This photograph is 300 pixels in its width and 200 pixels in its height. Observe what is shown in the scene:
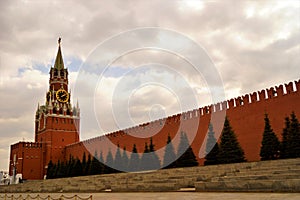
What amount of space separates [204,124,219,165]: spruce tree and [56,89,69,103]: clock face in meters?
24.6

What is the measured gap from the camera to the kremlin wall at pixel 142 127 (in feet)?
50.0

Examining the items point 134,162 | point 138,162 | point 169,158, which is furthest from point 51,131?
point 169,158

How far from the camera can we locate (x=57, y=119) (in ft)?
119

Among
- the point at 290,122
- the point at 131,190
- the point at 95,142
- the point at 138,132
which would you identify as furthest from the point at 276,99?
the point at 95,142

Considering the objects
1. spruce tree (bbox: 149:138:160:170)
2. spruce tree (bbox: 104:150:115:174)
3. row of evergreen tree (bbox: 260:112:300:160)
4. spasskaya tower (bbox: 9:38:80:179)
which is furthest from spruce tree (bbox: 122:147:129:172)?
spasskaya tower (bbox: 9:38:80:179)

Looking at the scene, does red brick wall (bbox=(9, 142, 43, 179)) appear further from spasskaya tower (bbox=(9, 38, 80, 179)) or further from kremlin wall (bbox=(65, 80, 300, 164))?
kremlin wall (bbox=(65, 80, 300, 164))

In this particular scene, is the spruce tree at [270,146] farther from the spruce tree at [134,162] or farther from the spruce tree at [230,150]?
the spruce tree at [134,162]

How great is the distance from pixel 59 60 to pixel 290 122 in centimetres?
3149

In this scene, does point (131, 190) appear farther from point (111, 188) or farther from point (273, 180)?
point (273, 180)

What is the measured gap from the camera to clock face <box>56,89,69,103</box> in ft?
124

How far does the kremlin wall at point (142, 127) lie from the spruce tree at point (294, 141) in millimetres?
1342

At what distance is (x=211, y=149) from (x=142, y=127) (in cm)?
805

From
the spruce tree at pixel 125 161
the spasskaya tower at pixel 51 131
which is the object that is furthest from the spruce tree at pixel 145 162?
the spasskaya tower at pixel 51 131

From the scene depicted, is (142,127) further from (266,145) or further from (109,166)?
(266,145)
